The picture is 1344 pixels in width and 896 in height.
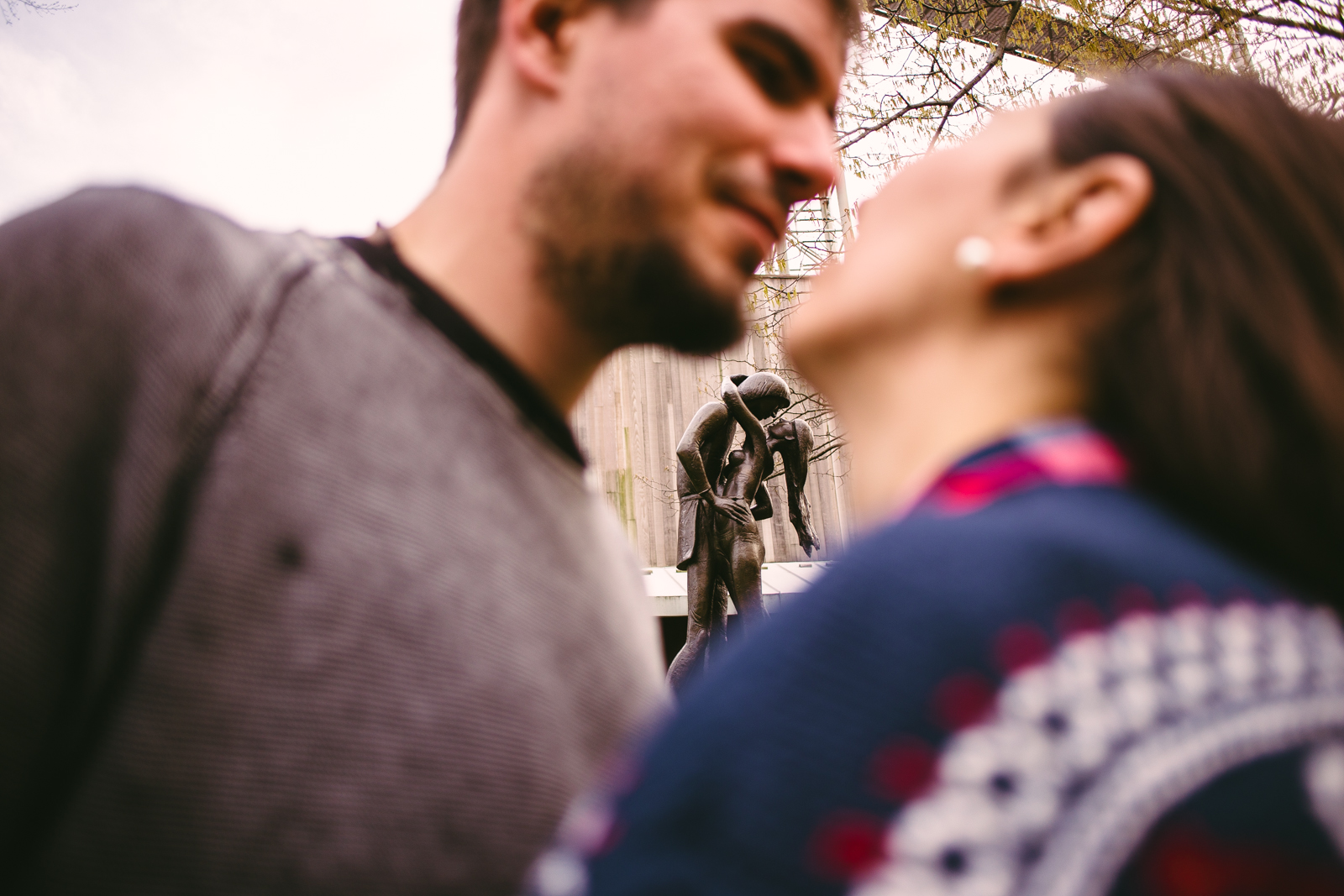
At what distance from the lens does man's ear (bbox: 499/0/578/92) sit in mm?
1164

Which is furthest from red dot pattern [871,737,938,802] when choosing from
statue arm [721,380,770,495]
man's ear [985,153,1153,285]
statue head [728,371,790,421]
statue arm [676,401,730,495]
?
statue head [728,371,790,421]

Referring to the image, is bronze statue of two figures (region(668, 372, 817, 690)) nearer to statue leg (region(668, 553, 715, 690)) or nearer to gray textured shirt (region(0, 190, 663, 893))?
statue leg (region(668, 553, 715, 690))

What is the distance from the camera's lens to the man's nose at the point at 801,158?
1149 millimetres

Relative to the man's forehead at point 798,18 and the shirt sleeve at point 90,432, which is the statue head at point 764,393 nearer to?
the man's forehead at point 798,18

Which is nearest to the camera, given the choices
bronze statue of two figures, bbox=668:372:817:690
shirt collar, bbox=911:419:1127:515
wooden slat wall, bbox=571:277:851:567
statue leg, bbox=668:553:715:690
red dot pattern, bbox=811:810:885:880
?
red dot pattern, bbox=811:810:885:880

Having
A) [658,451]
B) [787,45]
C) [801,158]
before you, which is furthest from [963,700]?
[658,451]

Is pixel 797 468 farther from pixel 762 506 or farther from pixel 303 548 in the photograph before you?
pixel 303 548

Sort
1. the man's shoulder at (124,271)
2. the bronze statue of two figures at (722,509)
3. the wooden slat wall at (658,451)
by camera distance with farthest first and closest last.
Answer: the wooden slat wall at (658,451), the bronze statue of two figures at (722,509), the man's shoulder at (124,271)

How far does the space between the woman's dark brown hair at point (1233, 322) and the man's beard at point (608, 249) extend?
1.62 ft

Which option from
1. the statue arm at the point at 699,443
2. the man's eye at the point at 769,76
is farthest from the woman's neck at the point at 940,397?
the statue arm at the point at 699,443

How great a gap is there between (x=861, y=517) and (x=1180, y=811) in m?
0.61

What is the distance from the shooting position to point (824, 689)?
43cm

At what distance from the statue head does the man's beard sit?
246 inches

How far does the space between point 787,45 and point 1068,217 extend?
1.88 ft
